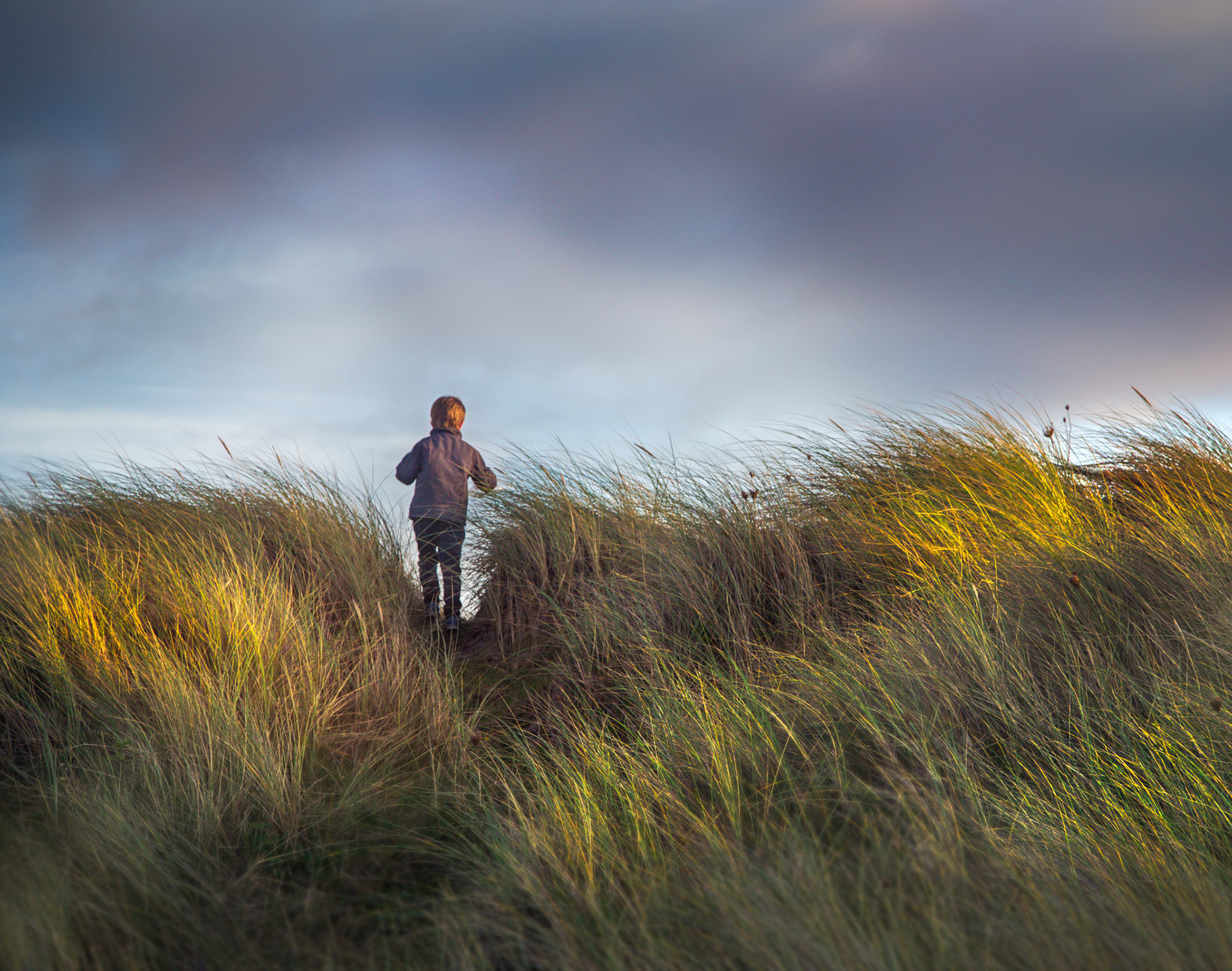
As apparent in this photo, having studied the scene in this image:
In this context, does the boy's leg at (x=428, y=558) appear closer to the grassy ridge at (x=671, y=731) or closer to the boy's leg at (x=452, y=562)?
the boy's leg at (x=452, y=562)

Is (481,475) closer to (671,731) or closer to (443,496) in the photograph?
(443,496)

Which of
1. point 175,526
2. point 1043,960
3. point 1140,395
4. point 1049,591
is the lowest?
point 1043,960

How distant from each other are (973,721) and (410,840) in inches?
88.4

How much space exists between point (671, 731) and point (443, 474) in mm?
4352

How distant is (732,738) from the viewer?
2.76 meters

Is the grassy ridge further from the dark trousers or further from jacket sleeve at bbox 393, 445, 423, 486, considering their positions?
jacket sleeve at bbox 393, 445, 423, 486

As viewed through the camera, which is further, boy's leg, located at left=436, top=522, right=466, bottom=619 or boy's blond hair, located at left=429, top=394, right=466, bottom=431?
boy's blond hair, located at left=429, top=394, right=466, bottom=431

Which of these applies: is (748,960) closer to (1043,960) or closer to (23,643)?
(1043,960)

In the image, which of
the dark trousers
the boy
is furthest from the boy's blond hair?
the dark trousers

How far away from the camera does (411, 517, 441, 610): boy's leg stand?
6480 millimetres

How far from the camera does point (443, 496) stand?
6.67m

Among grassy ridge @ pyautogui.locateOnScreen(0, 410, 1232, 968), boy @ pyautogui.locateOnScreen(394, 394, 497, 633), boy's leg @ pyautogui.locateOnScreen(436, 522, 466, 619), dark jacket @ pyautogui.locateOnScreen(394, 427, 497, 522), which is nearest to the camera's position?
grassy ridge @ pyautogui.locateOnScreen(0, 410, 1232, 968)

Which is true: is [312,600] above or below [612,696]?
above

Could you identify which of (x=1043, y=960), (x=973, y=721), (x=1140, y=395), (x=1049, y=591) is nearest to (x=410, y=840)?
(x=1043, y=960)
